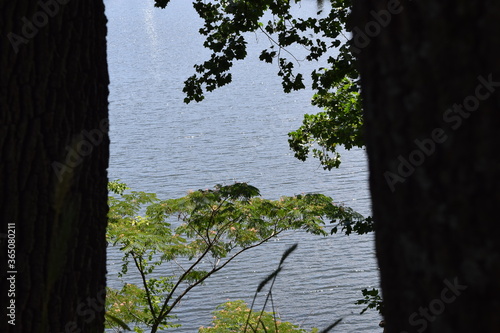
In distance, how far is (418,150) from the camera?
1.07 meters

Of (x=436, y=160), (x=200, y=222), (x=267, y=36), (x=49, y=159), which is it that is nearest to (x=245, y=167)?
(x=200, y=222)

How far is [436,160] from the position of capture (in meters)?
1.02

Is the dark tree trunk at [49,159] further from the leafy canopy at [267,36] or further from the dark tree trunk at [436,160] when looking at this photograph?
the leafy canopy at [267,36]

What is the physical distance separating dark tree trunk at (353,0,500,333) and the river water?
2546 millimetres

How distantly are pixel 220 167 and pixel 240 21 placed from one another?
15038 millimetres

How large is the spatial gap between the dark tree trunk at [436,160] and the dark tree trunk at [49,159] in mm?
1051

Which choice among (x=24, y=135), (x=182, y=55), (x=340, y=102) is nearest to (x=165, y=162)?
(x=340, y=102)

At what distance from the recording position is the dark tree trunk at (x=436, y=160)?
955mm

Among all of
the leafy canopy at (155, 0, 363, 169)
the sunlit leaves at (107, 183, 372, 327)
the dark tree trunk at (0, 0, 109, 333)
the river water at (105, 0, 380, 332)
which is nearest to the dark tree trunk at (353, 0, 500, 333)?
the dark tree trunk at (0, 0, 109, 333)

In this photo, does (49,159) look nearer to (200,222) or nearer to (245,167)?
(200,222)

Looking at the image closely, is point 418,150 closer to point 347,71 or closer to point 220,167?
point 347,71

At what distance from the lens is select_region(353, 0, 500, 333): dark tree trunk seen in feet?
3.13

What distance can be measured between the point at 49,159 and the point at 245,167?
20.4 m

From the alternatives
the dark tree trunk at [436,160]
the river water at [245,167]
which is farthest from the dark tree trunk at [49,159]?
the river water at [245,167]
